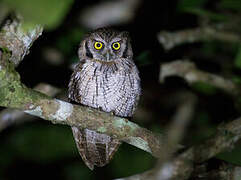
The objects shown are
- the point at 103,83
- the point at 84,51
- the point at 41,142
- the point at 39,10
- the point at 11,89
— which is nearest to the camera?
the point at 39,10

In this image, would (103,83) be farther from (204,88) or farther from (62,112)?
(204,88)

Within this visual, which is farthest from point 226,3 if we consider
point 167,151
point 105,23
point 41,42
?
point 167,151

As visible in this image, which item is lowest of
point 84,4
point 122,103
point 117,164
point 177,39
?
point 117,164

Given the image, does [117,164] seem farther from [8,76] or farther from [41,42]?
[8,76]

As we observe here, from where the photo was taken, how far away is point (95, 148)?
4.00 m

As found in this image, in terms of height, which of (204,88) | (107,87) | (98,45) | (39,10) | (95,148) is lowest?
(95,148)

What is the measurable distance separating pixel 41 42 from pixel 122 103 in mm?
2198

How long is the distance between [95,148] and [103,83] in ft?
2.91

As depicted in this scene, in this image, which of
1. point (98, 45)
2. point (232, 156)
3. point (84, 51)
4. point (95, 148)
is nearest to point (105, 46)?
point (98, 45)

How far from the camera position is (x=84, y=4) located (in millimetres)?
5344

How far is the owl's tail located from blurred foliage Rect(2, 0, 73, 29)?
2.91 meters

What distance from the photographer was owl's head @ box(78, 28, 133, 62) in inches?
151

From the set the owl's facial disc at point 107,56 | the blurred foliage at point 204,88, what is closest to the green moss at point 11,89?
the owl's facial disc at point 107,56

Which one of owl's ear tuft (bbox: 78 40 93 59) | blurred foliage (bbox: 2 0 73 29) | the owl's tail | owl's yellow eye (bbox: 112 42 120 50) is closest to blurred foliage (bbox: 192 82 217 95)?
owl's yellow eye (bbox: 112 42 120 50)
